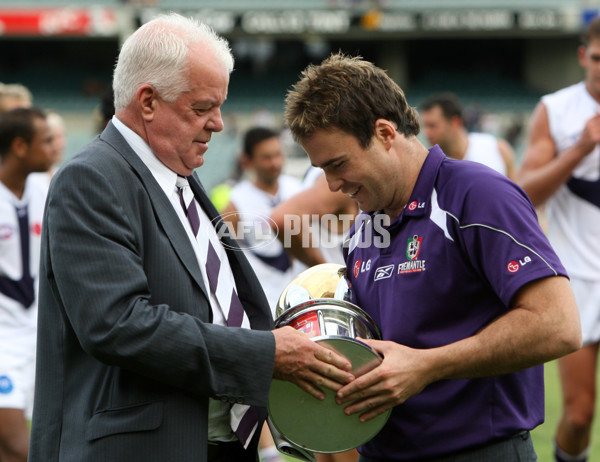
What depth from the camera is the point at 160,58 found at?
7.92 ft

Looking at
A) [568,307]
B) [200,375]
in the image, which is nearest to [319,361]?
[200,375]

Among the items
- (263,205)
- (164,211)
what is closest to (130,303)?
(164,211)

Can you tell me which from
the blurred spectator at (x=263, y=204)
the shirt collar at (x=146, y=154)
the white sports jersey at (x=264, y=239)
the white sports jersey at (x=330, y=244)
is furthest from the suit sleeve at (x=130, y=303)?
the blurred spectator at (x=263, y=204)

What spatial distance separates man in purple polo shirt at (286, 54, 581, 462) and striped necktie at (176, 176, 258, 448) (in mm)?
390

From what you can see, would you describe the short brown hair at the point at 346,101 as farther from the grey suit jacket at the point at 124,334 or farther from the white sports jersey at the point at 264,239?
the white sports jersey at the point at 264,239

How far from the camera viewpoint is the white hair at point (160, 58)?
2416 millimetres

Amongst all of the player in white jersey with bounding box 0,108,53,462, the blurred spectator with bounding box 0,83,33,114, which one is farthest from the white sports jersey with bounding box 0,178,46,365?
the blurred spectator with bounding box 0,83,33,114

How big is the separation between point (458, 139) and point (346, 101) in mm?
4355

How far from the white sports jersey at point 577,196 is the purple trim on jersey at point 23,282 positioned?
3.13 metres

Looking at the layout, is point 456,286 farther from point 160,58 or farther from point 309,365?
point 160,58

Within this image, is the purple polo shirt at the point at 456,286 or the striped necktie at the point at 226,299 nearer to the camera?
A: the purple polo shirt at the point at 456,286

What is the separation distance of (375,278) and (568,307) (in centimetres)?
59

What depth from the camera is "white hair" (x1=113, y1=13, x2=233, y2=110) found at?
242 centimetres

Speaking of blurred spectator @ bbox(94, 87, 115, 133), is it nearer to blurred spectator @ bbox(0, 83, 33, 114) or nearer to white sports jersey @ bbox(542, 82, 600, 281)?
blurred spectator @ bbox(0, 83, 33, 114)
